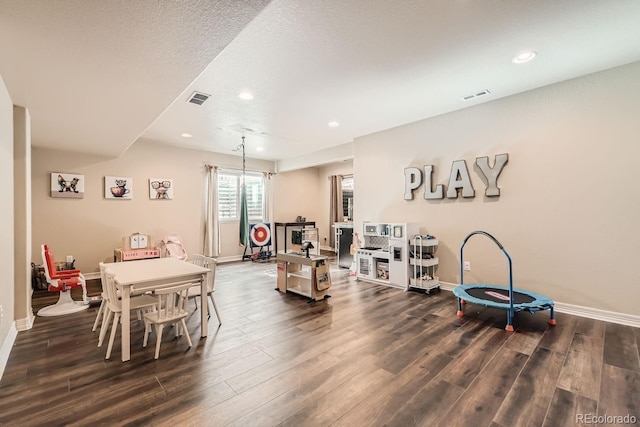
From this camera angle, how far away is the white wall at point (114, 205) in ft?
16.4

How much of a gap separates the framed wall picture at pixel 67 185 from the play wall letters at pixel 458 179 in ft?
19.9

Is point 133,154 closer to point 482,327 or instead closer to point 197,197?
point 197,197

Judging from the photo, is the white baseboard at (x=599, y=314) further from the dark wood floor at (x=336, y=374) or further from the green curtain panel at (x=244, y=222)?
the green curtain panel at (x=244, y=222)

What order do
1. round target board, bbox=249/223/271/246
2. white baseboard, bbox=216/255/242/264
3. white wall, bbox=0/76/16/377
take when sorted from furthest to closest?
round target board, bbox=249/223/271/246
white baseboard, bbox=216/255/242/264
white wall, bbox=0/76/16/377

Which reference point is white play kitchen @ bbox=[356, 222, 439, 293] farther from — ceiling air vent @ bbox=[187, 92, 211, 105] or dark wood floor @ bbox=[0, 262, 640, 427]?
ceiling air vent @ bbox=[187, 92, 211, 105]

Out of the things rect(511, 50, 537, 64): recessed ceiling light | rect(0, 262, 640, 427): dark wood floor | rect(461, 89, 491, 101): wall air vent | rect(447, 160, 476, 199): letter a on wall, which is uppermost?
rect(461, 89, 491, 101): wall air vent

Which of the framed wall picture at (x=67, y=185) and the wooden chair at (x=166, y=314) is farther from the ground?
the framed wall picture at (x=67, y=185)

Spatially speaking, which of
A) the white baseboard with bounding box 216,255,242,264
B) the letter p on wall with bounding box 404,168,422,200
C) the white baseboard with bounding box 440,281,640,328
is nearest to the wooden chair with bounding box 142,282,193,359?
the letter p on wall with bounding box 404,168,422,200

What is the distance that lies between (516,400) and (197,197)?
6624 millimetres

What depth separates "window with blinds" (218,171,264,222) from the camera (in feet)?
23.6

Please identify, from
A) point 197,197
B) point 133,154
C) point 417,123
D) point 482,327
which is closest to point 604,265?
point 482,327

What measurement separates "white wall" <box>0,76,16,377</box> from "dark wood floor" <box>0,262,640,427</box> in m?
0.19

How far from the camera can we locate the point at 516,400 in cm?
184

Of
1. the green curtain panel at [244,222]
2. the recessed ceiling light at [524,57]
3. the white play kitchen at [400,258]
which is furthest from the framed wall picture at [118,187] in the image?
the recessed ceiling light at [524,57]
